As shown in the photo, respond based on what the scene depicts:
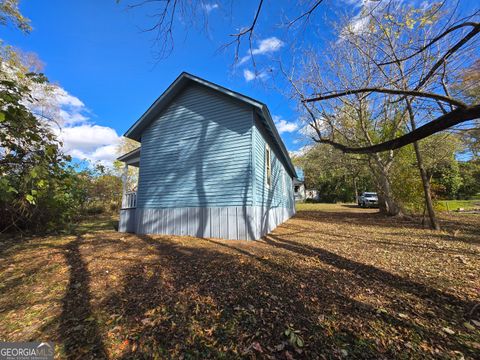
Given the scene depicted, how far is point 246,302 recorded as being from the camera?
10.7ft

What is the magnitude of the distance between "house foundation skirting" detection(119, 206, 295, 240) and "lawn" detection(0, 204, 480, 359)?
1673 mm

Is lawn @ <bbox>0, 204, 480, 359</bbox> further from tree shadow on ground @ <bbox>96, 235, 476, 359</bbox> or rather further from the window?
the window

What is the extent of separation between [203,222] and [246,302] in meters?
5.17

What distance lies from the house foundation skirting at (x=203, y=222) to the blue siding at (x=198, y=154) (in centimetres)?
29

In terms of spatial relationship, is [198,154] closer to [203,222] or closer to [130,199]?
[203,222]

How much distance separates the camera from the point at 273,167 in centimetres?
1136

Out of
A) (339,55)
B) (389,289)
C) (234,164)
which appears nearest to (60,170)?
(234,164)

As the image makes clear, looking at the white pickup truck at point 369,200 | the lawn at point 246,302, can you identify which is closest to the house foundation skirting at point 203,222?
the lawn at point 246,302

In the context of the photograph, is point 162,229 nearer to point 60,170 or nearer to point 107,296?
point 60,170

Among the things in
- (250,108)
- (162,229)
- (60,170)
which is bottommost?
(162,229)

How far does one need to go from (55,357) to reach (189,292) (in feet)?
5.80

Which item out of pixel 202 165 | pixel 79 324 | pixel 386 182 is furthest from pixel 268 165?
pixel 386 182

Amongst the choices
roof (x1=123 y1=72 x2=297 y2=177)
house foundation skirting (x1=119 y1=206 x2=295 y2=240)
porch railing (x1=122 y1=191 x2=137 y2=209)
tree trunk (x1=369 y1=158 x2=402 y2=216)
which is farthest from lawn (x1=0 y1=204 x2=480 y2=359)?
tree trunk (x1=369 y1=158 x2=402 y2=216)

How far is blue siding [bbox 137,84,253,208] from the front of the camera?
7859mm
